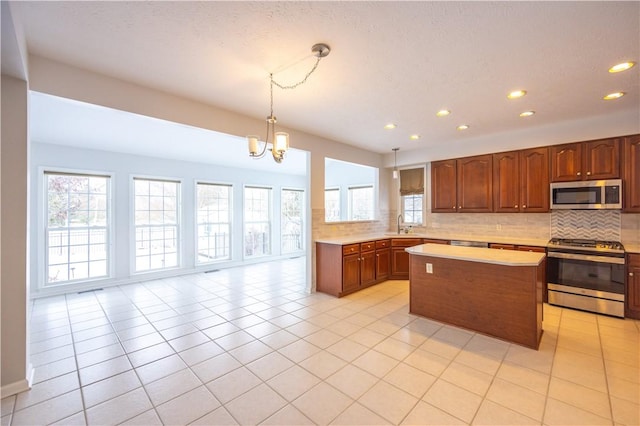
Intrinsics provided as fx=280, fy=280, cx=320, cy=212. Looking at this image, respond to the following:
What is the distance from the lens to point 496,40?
2.11 metres

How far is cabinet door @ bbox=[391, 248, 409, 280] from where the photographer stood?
531 cm

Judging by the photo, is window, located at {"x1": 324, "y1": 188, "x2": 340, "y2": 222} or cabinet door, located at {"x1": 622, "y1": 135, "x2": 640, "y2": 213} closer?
cabinet door, located at {"x1": 622, "y1": 135, "x2": 640, "y2": 213}

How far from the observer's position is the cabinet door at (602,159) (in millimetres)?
3678

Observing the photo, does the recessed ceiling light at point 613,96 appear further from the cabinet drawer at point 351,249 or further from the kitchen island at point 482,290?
the cabinet drawer at point 351,249

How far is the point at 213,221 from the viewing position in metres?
6.75

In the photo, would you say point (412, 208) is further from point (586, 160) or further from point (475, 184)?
point (586, 160)

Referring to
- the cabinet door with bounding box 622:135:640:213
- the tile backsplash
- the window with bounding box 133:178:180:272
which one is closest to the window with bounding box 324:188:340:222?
the window with bounding box 133:178:180:272

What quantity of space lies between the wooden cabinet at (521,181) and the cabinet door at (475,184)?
87mm

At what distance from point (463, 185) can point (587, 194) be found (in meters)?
1.64

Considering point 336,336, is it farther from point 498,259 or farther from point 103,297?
point 103,297

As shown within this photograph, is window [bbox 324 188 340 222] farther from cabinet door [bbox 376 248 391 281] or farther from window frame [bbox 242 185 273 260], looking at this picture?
cabinet door [bbox 376 248 391 281]

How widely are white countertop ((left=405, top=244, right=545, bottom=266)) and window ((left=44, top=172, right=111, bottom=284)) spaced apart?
5550mm

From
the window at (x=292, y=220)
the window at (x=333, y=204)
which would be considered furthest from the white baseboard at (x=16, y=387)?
the window at (x=333, y=204)

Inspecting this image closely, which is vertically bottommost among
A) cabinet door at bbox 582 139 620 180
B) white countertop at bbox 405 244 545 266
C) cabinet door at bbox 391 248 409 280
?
cabinet door at bbox 391 248 409 280
